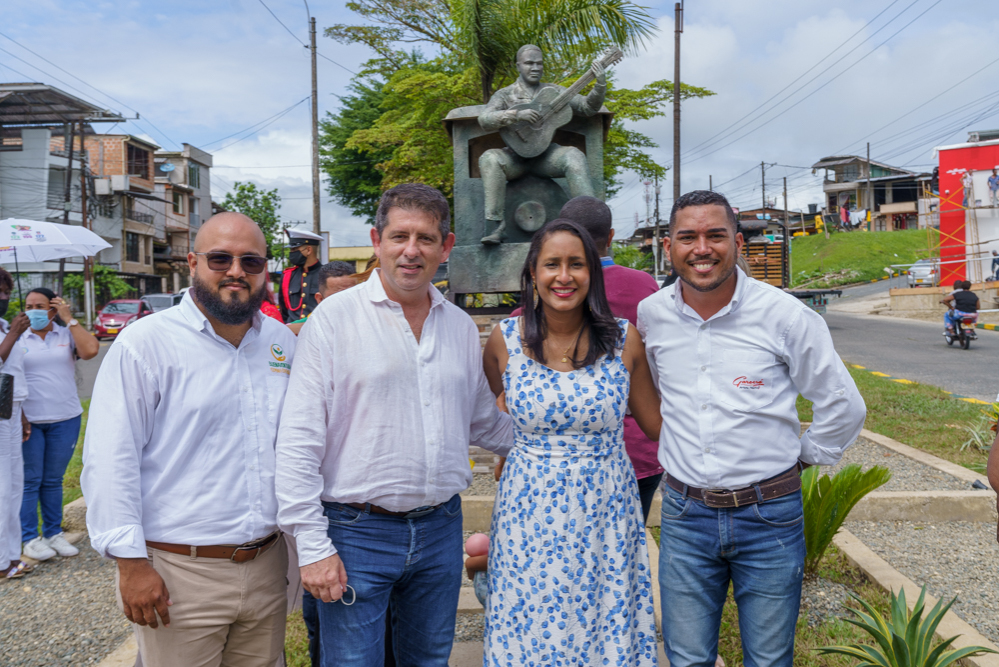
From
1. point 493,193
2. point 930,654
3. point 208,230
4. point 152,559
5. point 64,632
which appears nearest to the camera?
point 152,559

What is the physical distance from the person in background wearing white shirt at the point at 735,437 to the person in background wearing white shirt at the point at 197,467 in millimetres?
1297

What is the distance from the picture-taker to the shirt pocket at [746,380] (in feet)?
7.60

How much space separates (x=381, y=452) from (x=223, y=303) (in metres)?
0.67

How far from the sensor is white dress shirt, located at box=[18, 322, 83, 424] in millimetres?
4938

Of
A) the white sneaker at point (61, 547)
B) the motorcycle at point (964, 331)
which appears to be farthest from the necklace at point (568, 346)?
the motorcycle at point (964, 331)

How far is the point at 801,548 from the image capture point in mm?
2357

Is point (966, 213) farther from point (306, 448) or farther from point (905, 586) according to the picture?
point (306, 448)

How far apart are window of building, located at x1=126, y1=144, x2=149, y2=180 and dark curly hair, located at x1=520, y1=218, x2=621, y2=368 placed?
44016mm

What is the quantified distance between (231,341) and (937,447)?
697 centimetres

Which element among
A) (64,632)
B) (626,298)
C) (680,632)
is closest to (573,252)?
(626,298)

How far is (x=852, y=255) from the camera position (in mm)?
43625

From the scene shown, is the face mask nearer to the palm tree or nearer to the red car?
the palm tree

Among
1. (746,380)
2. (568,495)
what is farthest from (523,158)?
(568,495)

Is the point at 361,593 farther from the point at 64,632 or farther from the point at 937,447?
the point at 937,447
